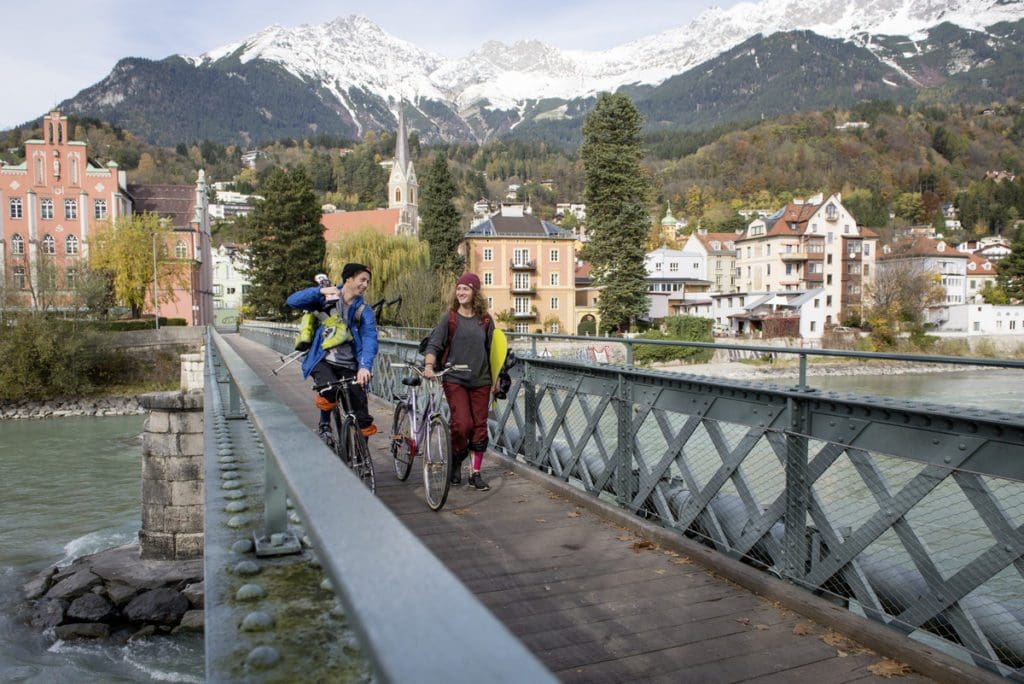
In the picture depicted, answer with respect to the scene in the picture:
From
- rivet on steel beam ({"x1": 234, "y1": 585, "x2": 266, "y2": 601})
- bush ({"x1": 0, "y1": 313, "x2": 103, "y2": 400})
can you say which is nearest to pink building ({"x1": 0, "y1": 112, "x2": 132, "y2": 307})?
bush ({"x1": 0, "y1": 313, "x2": 103, "y2": 400})

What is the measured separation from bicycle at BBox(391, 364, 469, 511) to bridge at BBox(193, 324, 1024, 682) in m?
0.27

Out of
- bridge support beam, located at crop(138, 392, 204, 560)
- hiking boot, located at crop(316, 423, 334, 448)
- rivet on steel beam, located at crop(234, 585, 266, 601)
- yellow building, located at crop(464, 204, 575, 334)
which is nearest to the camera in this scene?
rivet on steel beam, located at crop(234, 585, 266, 601)

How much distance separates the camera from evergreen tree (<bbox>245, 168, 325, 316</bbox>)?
206 ft

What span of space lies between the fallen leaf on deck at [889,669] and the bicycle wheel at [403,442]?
4.87 meters

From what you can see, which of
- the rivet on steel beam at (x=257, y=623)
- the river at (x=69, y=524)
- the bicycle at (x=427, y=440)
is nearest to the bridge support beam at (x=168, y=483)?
the river at (x=69, y=524)

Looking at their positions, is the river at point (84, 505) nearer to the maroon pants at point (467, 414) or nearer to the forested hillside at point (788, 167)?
the maroon pants at point (467, 414)

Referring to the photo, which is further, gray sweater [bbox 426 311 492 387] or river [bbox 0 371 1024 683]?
river [bbox 0 371 1024 683]

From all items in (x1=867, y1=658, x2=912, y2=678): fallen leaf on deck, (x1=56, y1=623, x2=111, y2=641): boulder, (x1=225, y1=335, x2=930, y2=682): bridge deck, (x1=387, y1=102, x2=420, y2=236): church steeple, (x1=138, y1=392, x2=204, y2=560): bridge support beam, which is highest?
(x1=387, y1=102, x2=420, y2=236): church steeple

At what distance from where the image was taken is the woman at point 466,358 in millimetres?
7496

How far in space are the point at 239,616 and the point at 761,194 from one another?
13893 centimetres

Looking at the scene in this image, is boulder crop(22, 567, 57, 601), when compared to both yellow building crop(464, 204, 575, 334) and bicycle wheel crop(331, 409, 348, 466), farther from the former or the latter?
yellow building crop(464, 204, 575, 334)

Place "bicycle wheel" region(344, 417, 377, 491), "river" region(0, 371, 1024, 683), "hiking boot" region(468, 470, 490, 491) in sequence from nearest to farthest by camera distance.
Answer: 1. "bicycle wheel" region(344, 417, 377, 491)
2. "hiking boot" region(468, 470, 490, 491)
3. "river" region(0, 371, 1024, 683)

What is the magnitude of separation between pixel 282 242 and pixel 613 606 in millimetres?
62073

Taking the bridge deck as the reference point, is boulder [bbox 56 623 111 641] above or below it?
below
